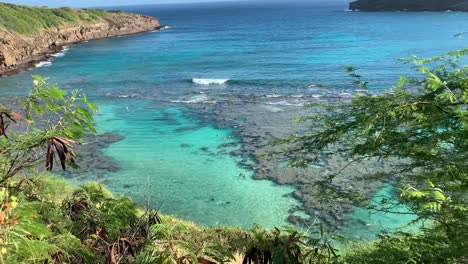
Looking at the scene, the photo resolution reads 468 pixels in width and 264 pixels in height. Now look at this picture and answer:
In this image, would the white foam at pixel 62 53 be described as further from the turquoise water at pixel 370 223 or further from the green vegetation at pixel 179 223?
the green vegetation at pixel 179 223

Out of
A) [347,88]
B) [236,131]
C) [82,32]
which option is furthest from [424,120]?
[82,32]

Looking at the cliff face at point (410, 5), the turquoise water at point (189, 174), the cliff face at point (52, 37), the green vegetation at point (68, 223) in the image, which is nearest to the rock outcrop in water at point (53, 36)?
the cliff face at point (52, 37)

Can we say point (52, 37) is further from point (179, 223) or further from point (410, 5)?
point (410, 5)

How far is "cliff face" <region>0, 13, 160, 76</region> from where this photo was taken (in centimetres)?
5283

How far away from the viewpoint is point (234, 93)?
1490 inches

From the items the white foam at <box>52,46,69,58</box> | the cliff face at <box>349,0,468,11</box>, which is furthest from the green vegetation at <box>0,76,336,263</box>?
the cliff face at <box>349,0,468,11</box>

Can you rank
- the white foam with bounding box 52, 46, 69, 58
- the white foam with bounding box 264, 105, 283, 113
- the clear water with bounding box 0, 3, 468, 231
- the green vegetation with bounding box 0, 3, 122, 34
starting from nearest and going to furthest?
1. the clear water with bounding box 0, 3, 468, 231
2. the white foam with bounding box 264, 105, 283, 113
3. the white foam with bounding box 52, 46, 69, 58
4. the green vegetation with bounding box 0, 3, 122, 34

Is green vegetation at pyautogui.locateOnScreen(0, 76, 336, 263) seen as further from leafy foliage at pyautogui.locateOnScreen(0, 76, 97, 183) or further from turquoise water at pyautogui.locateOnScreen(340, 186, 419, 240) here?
turquoise water at pyautogui.locateOnScreen(340, 186, 419, 240)

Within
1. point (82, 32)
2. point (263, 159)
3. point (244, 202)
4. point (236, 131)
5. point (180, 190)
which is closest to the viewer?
point (244, 202)

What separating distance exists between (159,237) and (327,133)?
12.9 feet

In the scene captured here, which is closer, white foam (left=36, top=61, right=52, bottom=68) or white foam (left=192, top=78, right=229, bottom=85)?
white foam (left=192, top=78, right=229, bottom=85)

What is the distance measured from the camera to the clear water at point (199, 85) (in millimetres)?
19656

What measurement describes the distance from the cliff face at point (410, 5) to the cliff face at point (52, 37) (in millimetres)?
74893

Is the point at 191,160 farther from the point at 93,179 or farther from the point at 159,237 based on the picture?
the point at 159,237
